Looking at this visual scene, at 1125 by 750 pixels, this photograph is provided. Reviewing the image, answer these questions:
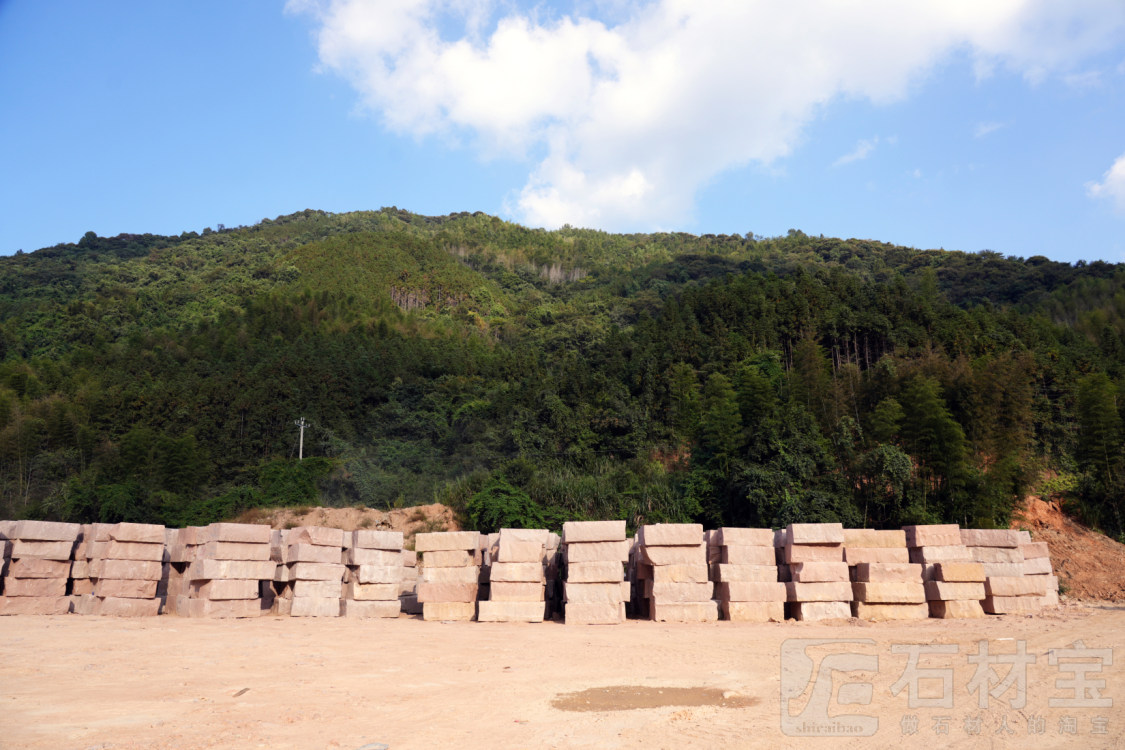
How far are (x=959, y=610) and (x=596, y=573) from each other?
18.8 feet

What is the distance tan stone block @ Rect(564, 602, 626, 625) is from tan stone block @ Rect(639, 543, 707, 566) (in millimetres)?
892

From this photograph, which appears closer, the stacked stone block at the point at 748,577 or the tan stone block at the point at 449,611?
the stacked stone block at the point at 748,577

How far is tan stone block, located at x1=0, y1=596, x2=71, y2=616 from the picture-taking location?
12594 millimetres

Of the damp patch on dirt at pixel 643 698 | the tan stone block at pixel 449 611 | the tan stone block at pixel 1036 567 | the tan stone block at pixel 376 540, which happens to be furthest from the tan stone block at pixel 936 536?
the tan stone block at pixel 376 540

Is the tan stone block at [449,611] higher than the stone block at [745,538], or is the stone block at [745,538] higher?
the stone block at [745,538]

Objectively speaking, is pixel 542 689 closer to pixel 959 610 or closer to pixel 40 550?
pixel 959 610

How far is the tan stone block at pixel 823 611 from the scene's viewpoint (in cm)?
1149

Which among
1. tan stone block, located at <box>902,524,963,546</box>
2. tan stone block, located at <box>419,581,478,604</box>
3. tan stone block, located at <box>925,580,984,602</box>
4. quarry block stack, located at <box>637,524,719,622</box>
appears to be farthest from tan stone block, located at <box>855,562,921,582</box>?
tan stone block, located at <box>419,581,478,604</box>

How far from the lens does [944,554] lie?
39.9ft

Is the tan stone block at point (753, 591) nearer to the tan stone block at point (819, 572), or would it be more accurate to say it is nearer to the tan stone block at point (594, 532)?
the tan stone block at point (819, 572)

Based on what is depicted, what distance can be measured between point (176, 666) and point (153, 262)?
304ft

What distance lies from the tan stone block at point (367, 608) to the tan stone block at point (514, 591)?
2.08 m

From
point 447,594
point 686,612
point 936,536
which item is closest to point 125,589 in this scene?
point 447,594

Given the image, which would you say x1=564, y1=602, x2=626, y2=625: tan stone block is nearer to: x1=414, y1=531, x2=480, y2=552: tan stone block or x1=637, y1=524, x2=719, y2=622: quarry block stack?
x1=637, y1=524, x2=719, y2=622: quarry block stack
